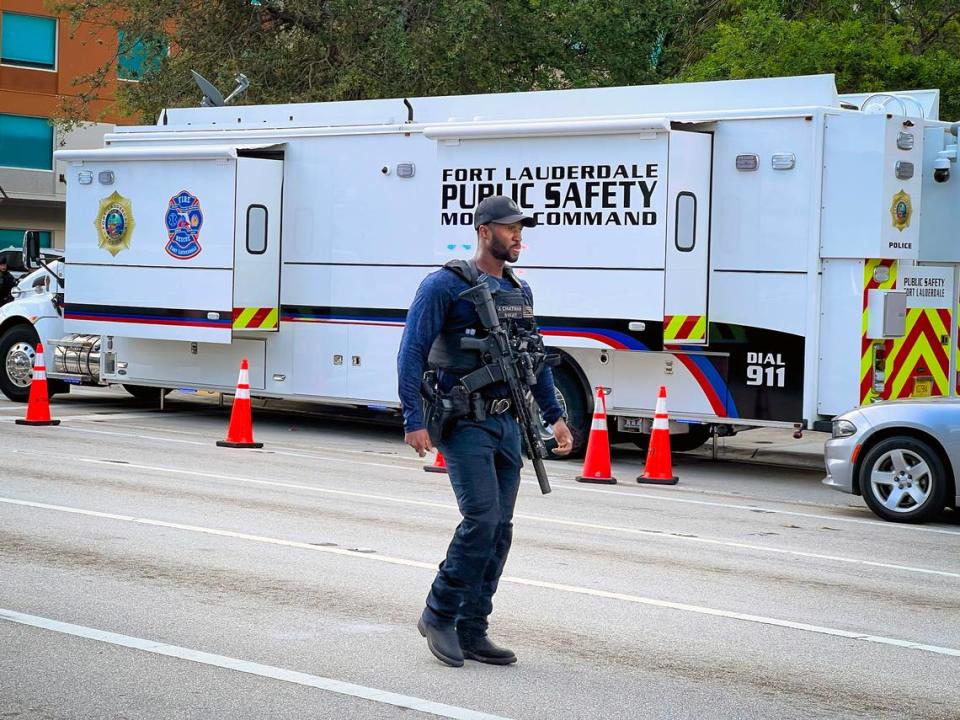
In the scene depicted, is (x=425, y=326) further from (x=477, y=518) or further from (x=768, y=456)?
(x=768, y=456)

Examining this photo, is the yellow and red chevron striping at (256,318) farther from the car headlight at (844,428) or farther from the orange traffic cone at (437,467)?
the car headlight at (844,428)

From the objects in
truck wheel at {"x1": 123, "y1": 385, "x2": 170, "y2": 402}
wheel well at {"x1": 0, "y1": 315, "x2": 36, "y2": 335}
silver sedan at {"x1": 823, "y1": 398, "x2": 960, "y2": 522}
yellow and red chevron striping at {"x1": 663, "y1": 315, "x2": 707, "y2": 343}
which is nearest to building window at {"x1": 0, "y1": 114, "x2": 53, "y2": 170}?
wheel well at {"x1": 0, "y1": 315, "x2": 36, "y2": 335}

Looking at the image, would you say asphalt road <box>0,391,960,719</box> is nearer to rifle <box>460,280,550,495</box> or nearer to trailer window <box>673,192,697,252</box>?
rifle <box>460,280,550,495</box>

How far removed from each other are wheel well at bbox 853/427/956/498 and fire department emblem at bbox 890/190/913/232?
272cm

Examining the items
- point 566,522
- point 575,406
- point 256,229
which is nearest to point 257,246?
point 256,229

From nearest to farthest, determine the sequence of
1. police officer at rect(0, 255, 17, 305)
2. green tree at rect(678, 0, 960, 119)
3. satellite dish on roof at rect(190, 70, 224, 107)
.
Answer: green tree at rect(678, 0, 960, 119), satellite dish on roof at rect(190, 70, 224, 107), police officer at rect(0, 255, 17, 305)

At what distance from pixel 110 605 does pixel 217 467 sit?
6.19m

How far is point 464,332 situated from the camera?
6602 mm

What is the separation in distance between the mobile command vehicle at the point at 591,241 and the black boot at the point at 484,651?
7.89 metres

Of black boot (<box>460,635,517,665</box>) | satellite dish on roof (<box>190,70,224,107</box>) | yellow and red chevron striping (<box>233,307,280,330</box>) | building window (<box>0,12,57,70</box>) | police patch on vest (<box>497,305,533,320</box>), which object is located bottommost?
black boot (<box>460,635,517,665</box>)

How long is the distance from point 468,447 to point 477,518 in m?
0.31

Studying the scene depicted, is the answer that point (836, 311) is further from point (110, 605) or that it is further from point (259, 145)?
point (110, 605)

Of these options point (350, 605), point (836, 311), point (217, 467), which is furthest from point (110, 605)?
point (836, 311)

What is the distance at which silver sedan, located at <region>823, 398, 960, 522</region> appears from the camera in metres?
11.5
